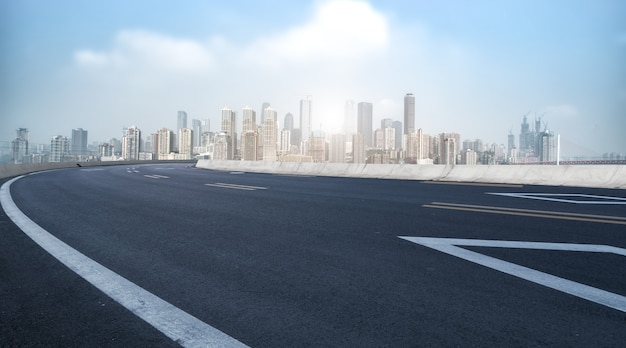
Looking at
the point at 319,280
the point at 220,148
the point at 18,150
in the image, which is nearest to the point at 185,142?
the point at 220,148

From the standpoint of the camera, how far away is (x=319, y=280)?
345 centimetres

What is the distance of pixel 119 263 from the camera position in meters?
3.98

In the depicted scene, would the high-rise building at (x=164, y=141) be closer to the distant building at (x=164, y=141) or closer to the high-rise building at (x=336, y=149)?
the distant building at (x=164, y=141)

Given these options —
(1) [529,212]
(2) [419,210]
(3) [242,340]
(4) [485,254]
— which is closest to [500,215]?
(1) [529,212]

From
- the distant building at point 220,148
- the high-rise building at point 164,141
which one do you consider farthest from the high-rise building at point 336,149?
the high-rise building at point 164,141

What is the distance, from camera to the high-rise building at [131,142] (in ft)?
296

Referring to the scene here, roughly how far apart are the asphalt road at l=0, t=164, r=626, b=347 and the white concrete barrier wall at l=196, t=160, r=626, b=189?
780cm

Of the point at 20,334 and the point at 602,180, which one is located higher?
the point at 602,180

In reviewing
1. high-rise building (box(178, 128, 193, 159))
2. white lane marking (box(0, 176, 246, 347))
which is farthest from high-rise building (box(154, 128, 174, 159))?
white lane marking (box(0, 176, 246, 347))

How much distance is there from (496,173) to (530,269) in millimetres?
13447

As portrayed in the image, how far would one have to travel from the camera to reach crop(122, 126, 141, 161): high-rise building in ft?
296

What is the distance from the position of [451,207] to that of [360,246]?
3938 millimetres

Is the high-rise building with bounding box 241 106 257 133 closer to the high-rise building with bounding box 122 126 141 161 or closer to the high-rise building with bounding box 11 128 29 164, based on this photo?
the high-rise building with bounding box 122 126 141 161

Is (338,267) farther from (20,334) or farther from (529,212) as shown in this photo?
(529,212)
